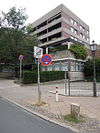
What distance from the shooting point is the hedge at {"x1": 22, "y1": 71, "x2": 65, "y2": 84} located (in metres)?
14.7

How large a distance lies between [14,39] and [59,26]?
60.8ft

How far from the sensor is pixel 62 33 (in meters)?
31.9

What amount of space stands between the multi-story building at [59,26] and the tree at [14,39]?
866 centimetres

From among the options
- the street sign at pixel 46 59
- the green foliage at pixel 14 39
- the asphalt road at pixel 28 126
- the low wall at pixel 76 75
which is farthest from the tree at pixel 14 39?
the asphalt road at pixel 28 126

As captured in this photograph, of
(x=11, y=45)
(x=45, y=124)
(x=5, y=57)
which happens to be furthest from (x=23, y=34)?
(x=45, y=124)

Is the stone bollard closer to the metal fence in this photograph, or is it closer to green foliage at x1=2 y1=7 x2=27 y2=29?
the metal fence

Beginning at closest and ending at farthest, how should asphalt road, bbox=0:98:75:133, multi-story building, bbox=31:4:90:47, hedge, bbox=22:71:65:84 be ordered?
asphalt road, bbox=0:98:75:133, hedge, bbox=22:71:65:84, multi-story building, bbox=31:4:90:47

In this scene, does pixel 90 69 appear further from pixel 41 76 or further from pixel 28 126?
pixel 28 126

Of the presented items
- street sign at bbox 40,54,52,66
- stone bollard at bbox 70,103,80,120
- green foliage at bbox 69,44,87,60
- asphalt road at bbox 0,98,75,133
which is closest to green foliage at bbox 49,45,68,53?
green foliage at bbox 69,44,87,60

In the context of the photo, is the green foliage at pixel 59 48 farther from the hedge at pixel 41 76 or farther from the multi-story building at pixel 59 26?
the multi-story building at pixel 59 26

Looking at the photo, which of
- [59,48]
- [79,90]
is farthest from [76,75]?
[79,90]

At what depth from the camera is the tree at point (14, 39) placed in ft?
62.8

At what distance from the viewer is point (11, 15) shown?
2134 centimetres

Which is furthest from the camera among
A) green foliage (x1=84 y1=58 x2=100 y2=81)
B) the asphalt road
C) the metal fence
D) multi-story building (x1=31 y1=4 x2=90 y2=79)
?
multi-story building (x1=31 y1=4 x2=90 y2=79)
